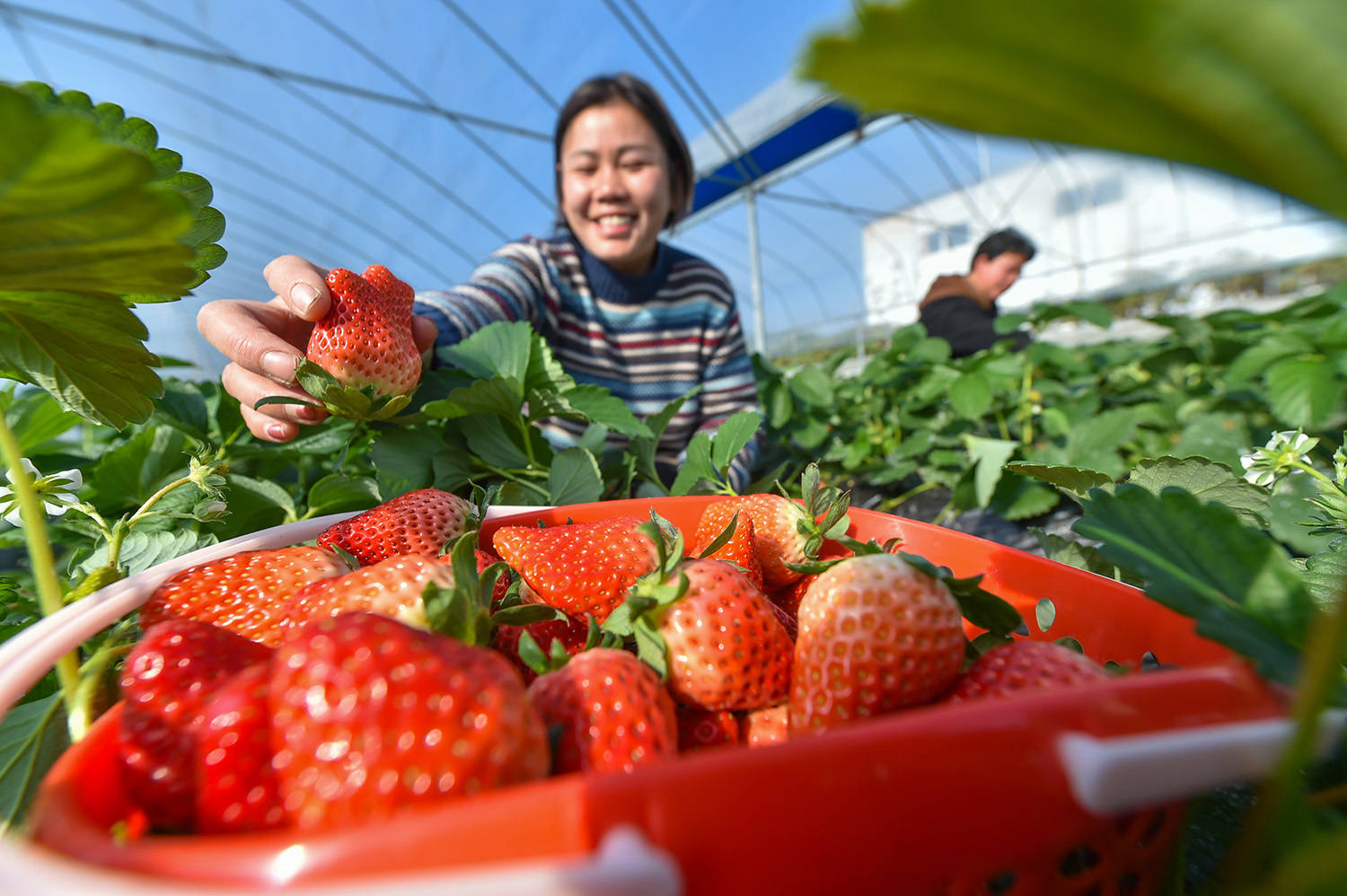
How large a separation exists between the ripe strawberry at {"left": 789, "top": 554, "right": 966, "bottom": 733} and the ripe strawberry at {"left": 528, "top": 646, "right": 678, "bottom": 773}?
74mm

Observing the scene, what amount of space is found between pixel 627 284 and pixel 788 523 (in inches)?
38.5

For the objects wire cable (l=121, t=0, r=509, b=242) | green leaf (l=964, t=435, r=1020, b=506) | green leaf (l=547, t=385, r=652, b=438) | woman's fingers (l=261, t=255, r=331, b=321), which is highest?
wire cable (l=121, t=0, r=509, b=242)

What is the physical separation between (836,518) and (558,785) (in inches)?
13.0

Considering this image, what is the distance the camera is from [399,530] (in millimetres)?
446

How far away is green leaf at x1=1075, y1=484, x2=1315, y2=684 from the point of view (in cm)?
22

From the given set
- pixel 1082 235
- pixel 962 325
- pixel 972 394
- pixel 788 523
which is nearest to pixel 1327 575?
pixel 788 523

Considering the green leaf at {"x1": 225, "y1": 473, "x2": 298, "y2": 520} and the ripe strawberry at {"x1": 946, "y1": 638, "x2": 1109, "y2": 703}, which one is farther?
the green leaf at {"x1": 225, "y1": 473, "x2": 298, "y2": 520}

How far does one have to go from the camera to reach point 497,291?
3.53ft

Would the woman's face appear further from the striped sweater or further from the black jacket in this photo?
the black jacket

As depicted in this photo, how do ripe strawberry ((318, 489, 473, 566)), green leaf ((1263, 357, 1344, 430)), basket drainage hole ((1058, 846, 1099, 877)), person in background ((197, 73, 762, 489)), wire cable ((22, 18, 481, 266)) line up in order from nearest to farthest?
basket drainage hole ((1058, 846, 1099, 877)) < ripe strawberry ((318, 489, 473, 566)) < green leaf ((1263, 357, 1344, 430)) < person in background ((197, 73, 762, 489)) < wire cable ((22, 18, 481, 266))

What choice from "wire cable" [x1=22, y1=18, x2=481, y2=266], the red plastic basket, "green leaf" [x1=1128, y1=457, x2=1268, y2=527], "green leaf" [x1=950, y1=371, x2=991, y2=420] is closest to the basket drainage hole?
Result: the red plastic basket

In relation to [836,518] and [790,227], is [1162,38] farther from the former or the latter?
[790,227]

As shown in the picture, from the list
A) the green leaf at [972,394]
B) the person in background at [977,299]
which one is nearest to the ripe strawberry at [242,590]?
the green leaf at [972,394]

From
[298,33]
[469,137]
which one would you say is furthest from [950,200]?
[298,33]
